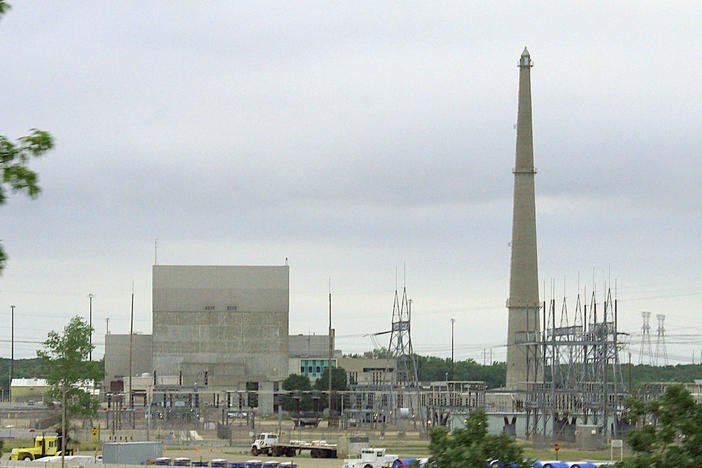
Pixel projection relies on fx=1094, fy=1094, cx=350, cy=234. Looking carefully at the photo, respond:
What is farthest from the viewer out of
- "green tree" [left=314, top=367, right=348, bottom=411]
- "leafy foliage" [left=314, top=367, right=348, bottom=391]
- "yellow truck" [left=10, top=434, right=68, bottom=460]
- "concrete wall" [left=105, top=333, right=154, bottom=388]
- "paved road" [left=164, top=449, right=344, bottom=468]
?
"concrete wall" [left=105, top=333, right=154, bottom=388]

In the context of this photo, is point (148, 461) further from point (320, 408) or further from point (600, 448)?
point (320, 408)

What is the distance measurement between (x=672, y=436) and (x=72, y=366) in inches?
2932

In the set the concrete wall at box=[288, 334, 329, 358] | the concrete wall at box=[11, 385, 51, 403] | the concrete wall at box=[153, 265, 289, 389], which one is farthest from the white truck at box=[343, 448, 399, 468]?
the concrete wall at box=[288, 334, 329, 358]

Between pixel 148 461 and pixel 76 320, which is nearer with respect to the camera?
pixel 148 461


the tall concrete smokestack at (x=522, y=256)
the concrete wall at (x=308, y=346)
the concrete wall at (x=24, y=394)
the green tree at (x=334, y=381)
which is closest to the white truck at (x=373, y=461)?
the tall concrete smokestack at (x=522, y=256)

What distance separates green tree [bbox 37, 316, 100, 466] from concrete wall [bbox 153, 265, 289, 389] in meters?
58.6

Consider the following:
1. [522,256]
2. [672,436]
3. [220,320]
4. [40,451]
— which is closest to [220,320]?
[220,320]

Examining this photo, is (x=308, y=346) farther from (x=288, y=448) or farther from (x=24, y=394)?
(x=288, y=448)

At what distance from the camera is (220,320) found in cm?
15062

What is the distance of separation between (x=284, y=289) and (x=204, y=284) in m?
11.0

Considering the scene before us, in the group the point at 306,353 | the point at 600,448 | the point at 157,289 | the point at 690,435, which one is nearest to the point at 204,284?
the point at 157,289

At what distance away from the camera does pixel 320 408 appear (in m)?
149

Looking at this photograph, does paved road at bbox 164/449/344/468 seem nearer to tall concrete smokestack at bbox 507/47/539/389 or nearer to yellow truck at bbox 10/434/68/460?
yellow truck at bbox 10/434/68/460

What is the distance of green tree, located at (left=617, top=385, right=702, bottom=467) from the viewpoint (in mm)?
19438
